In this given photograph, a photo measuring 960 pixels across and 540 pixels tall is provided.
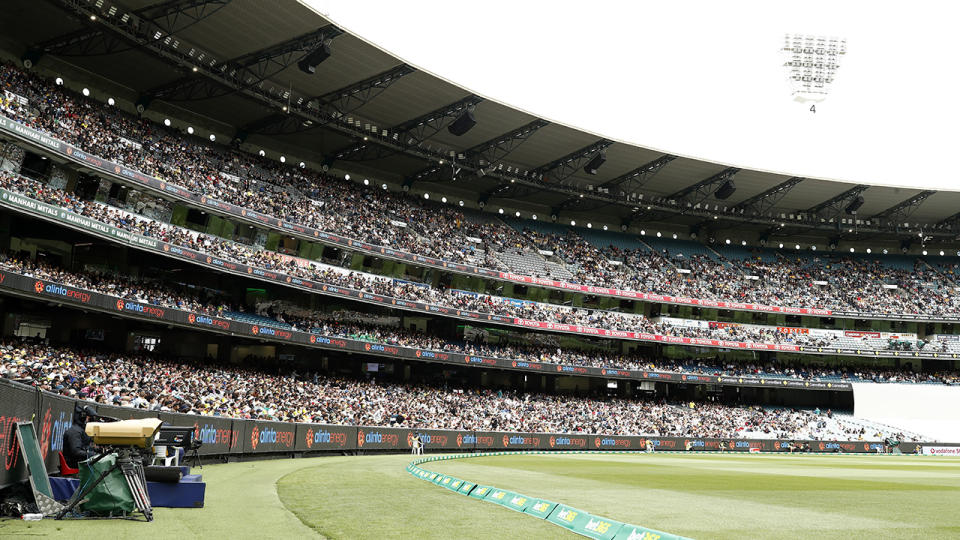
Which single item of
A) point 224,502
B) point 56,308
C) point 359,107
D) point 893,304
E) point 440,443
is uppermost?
point 359,107

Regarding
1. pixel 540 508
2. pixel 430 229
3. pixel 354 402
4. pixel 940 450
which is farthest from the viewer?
pixel 430 229

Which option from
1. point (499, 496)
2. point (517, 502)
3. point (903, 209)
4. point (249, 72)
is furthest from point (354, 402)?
point (903, 209)

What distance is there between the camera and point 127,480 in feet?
33.7

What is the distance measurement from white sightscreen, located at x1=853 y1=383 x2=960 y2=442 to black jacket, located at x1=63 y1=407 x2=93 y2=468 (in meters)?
66.5

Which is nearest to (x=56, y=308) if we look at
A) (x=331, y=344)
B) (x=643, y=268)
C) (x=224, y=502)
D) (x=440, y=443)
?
(x=331, y=344)

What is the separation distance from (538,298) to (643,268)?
12852 millimetres

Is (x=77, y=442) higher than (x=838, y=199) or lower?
lower

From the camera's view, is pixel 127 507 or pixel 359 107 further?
pixel 359 107

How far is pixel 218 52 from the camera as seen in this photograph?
44.4 metres

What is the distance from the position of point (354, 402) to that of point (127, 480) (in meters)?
34.1

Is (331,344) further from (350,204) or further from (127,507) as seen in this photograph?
(127,507)

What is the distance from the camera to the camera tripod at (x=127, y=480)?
400 inches

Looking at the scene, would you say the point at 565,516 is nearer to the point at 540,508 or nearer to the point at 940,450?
the point at 540,508

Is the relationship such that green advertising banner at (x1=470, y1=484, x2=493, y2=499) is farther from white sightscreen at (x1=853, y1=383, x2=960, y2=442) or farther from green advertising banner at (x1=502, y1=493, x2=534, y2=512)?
white sightscreen at (x1=853, y1=383, x2=960, y2=442)
